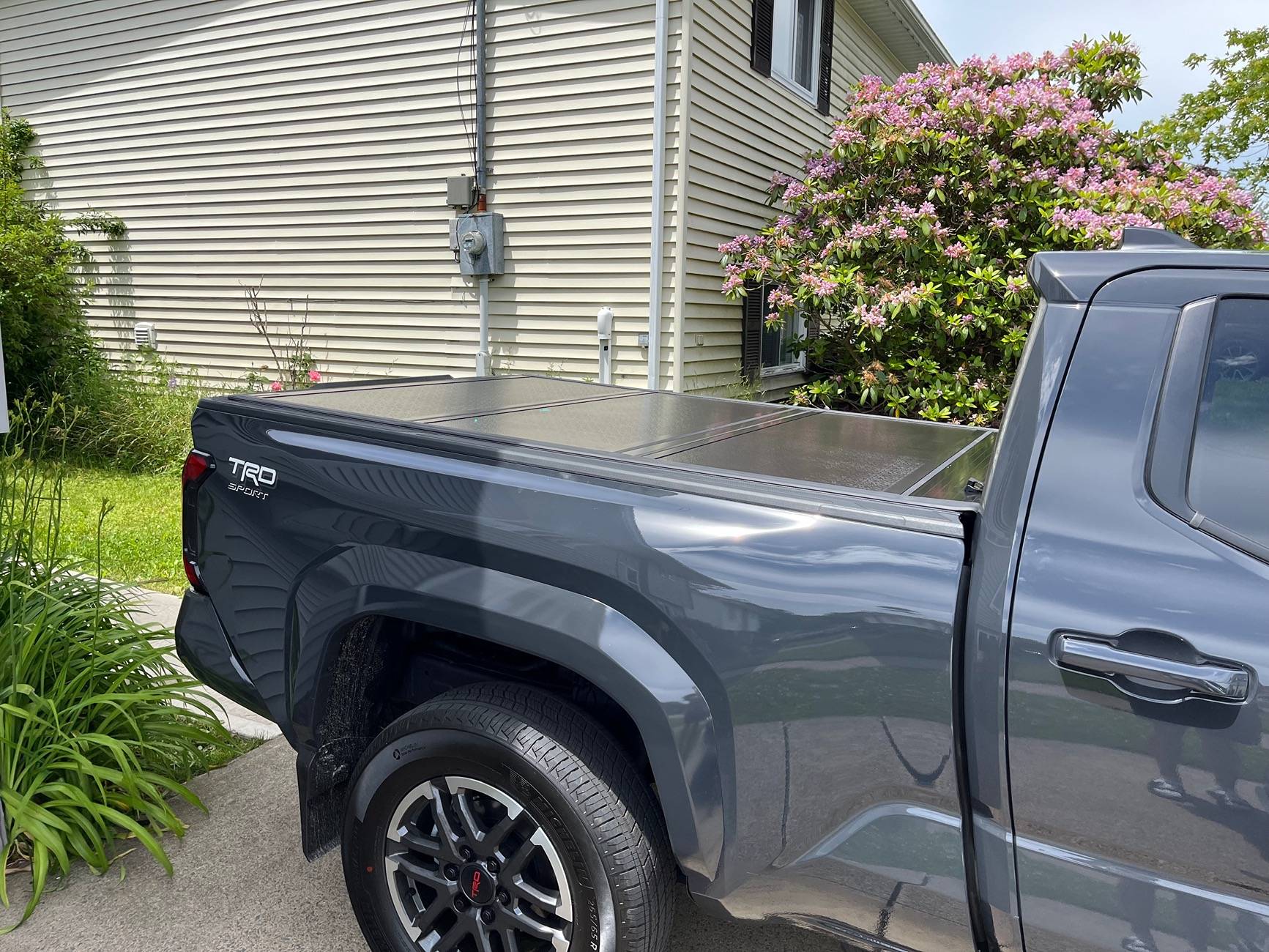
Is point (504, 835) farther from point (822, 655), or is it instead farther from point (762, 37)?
point (762, 37)

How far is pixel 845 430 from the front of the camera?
9.41 ft

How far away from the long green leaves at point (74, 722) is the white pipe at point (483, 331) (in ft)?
15.7

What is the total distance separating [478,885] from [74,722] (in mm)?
1646

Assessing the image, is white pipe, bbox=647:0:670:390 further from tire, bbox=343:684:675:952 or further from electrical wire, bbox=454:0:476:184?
tire, bbox=343:684:675:952

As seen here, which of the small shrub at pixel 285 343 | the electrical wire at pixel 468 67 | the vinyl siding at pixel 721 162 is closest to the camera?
the vinyl siding at pixel 721 162

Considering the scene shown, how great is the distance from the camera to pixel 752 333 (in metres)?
8.69

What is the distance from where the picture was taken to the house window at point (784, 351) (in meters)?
9.09

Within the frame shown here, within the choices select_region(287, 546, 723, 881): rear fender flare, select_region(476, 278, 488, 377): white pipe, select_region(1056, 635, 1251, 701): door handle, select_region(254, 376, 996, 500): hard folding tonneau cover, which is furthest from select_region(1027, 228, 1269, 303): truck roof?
select_region(476, 278, 488, 377): white pipe

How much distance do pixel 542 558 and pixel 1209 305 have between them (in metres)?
1.37

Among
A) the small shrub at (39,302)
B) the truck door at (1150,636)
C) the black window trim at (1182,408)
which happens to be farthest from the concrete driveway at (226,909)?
the small shrub at (39,302)

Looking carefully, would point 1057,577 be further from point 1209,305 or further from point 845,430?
point 845,430

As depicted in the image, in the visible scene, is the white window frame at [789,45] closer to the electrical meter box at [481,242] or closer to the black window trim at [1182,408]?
the electrical meter box at [481,242]

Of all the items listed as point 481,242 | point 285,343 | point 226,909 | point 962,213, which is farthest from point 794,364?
point 226,909

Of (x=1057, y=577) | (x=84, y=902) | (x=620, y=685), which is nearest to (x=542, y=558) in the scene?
(x=620, y=685)
